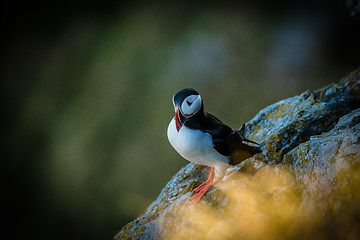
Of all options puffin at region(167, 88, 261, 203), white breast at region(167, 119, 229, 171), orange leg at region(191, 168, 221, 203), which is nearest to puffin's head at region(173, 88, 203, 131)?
puffin at region(167, 88, 261, 203)

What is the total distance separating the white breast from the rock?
0.38 metres

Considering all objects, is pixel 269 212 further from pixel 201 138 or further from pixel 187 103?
pixel 187 103

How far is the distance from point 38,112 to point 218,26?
10096 millimetres

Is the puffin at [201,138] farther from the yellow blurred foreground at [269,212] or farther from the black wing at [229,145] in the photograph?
the yellow blurred foreground at [269,212]

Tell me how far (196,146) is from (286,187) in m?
0.96

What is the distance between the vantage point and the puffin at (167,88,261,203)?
2605 mm

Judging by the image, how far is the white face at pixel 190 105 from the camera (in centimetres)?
256

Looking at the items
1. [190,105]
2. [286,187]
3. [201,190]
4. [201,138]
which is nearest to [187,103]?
[190,105]

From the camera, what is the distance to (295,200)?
2.36m

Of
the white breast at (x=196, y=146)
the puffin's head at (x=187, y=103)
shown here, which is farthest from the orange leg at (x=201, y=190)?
the puffin's head at (x=187, y=103)

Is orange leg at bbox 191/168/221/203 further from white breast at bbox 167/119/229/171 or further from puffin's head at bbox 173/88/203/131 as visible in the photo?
puffin's head at bbox 173/88/203/131

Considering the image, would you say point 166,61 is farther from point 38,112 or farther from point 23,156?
point 23,156

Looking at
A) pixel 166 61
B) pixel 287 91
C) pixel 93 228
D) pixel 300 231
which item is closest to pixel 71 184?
pixel 93 228

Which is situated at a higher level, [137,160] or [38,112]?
[38,112]
